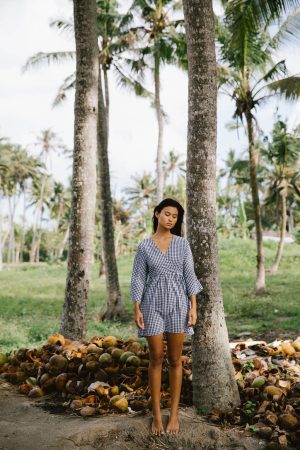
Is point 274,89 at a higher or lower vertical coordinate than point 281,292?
higher

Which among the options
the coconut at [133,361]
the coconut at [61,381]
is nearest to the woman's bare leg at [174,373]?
the coconut at [133,361]

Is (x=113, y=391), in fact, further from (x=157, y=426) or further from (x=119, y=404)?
(x=157, y=426)

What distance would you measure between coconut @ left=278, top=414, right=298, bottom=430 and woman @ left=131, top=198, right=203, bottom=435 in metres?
0.87

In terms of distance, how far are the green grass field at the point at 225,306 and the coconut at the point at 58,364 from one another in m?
2.69

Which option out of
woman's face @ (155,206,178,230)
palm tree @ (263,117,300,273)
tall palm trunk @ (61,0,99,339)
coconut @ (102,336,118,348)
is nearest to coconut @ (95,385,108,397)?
coconut @ (102,336,118,348)

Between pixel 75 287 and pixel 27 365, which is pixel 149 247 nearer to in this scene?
pixel 27 365

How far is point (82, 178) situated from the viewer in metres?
7.15

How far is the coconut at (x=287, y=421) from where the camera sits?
3.97 metres

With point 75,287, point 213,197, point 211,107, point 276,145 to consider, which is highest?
point 276,145

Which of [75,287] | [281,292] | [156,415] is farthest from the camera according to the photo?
[281,292]

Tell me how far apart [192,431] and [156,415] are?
1.07 feet

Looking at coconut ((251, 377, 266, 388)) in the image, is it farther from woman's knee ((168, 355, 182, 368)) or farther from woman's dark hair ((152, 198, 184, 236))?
woman's dark hair ((152, 198, 184, 236))

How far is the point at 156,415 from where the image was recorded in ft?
12.8

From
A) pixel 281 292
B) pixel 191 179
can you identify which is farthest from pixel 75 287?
pixel 281 292
